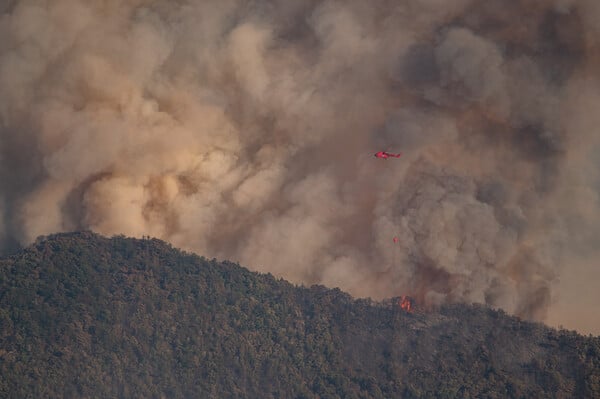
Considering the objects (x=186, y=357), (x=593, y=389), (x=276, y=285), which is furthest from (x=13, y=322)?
(x=593, y=389)

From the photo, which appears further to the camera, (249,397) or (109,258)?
(109,258)

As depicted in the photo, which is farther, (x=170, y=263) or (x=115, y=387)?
(x=170, y=263)

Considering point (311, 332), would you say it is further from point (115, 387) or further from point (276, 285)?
point (115, 387)

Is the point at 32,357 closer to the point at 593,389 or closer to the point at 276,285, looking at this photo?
the point at 276,285

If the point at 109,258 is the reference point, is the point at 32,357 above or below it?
below

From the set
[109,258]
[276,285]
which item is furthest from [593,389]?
[109,258]
